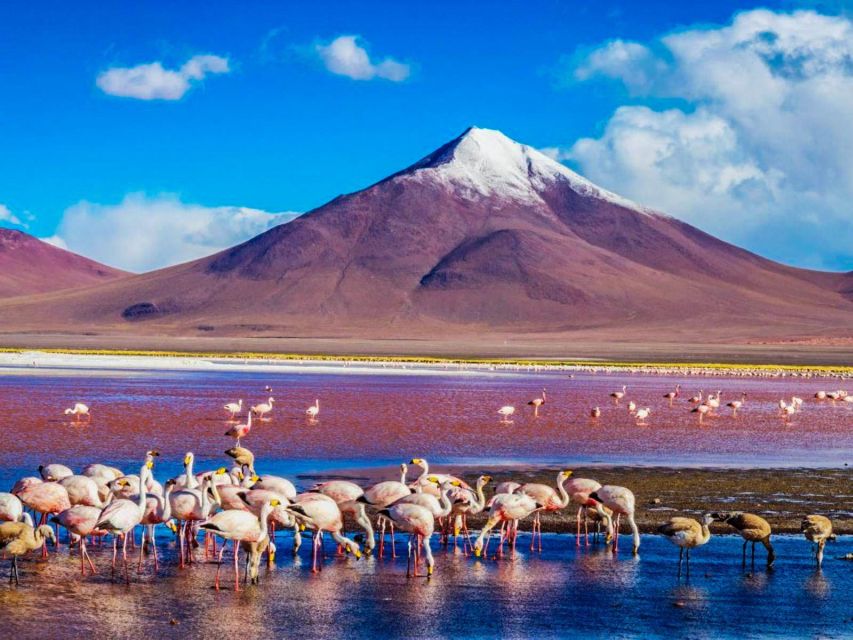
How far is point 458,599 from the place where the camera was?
11.9 meters

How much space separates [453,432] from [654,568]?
1514 centimetres

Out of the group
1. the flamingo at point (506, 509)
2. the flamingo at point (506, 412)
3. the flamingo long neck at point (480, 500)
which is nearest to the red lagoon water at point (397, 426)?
the flamingo at point (506, 412)

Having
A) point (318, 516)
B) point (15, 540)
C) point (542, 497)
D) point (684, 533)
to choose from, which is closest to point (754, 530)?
point (684, 533)

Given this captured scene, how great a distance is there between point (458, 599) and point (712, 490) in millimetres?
8337

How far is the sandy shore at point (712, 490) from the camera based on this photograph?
16.4m

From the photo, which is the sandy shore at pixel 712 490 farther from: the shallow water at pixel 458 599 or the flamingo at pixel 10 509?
the flamingo at pixel 10 509

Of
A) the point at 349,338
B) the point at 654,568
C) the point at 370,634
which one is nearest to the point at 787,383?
the point at 654,568

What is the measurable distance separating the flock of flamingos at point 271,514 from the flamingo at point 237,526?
12mm

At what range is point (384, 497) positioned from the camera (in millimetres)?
14430

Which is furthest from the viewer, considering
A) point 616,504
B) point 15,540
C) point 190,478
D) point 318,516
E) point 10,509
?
point 616,504

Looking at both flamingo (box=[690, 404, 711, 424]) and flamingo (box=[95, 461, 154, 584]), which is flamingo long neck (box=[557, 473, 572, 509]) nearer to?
flamingo (box=[95, 461, 154, 584])

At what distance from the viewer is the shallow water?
1069cm

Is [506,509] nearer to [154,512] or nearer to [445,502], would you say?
[445,502]

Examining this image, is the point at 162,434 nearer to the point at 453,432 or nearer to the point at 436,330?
the point at 453,432
